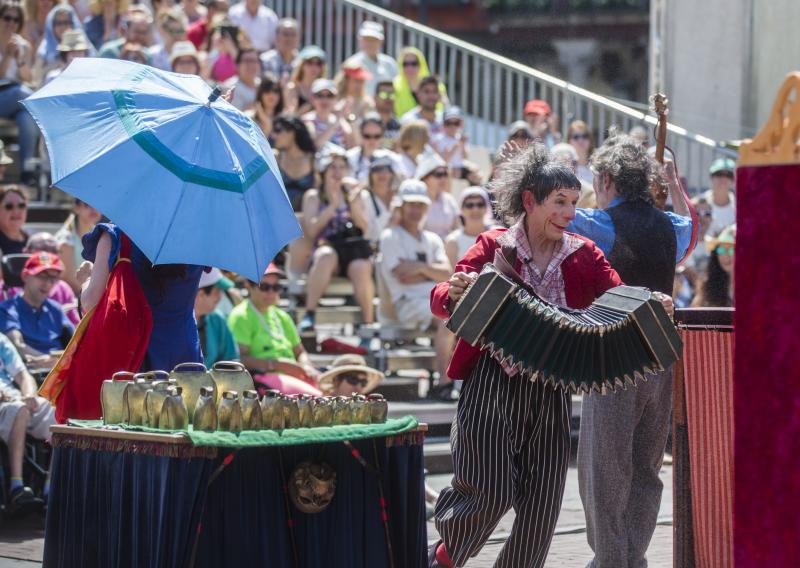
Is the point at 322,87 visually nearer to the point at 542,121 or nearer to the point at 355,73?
the point at 355,73

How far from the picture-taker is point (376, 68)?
643 inches

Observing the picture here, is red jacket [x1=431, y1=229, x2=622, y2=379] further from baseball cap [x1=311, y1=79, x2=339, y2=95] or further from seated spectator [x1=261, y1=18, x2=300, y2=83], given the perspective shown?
seated spectator [x1=261, y1=18, x2=300, y2=83]

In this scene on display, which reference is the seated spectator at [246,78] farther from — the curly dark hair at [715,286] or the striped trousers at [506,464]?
the striped trousers at [506,464]

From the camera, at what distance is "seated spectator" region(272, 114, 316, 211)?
13.0m

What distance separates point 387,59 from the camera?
16.5 meters

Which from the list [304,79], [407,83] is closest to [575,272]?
[304,79]

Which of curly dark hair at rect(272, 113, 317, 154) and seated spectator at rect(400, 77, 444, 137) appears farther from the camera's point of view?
seated spectator at rect(400, 77, 444, 137)

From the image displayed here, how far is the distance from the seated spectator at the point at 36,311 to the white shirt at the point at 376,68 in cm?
698

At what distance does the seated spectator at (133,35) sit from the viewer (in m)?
14.3

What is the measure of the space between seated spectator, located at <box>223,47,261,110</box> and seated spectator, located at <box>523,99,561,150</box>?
9.10 ft

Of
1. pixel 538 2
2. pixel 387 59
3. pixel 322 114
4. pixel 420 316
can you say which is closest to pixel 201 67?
pixel 322 114

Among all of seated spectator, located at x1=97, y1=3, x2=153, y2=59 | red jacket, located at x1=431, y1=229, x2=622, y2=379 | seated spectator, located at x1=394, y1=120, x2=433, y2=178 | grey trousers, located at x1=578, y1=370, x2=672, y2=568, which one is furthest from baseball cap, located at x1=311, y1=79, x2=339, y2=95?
red jacket, located at x1=431, y1=229, x2=622, y2=379

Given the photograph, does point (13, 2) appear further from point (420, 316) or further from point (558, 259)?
point (558, 259)

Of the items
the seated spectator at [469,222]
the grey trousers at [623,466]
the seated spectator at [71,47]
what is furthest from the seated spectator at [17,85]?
the grey trousers at [623,466]
